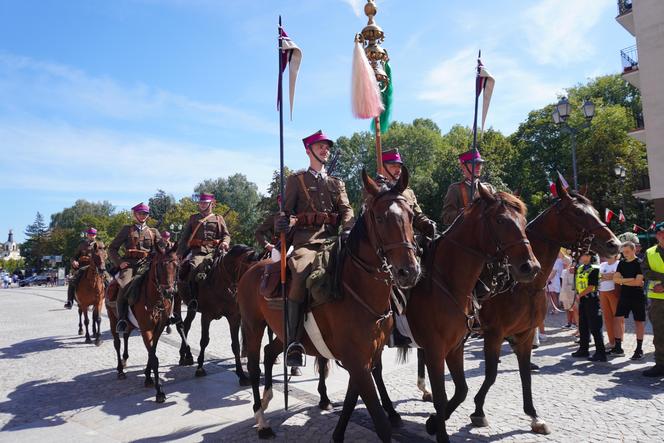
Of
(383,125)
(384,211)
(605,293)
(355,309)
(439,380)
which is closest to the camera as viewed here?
(384,211)

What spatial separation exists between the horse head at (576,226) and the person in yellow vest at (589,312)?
3870 mm

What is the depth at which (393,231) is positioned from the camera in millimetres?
3873

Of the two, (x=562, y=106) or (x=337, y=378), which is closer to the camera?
(x=337, y=378)

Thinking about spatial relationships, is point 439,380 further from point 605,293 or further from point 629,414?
point 605,293

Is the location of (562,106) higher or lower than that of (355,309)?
higher

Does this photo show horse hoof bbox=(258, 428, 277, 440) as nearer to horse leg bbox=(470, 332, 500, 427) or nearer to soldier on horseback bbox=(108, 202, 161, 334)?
horse leg bbox=(470, 332, 500, 427)

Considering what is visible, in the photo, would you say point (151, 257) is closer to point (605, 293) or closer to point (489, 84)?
point (489, 84)

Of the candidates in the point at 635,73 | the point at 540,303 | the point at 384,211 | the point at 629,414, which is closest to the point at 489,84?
the point at 540,303

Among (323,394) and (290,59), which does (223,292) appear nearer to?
(323,394)

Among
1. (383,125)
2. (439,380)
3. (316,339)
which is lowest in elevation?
(439,380)

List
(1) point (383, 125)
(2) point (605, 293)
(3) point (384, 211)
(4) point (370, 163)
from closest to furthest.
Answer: (3) point (384, 211) → (1) point (383, 125) → (2) point (605, 293) → (4) point (370, 163)

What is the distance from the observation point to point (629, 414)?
573 centimetres

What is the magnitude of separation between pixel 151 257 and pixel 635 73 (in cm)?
2736

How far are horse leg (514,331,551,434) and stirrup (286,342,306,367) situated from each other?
270 cm
